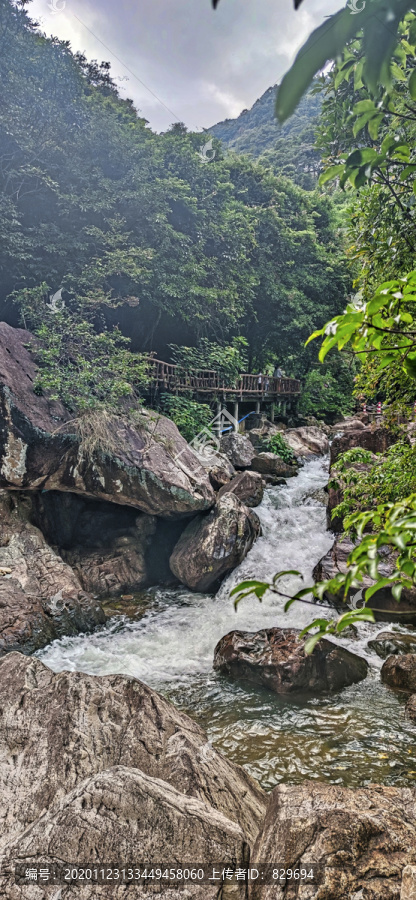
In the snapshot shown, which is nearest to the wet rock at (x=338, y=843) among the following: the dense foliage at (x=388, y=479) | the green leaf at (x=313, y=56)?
the dense foliage at (x=388, y=479)

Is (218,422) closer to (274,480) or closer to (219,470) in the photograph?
(274,480)

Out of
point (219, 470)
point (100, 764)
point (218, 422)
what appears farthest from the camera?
point (218, 422)

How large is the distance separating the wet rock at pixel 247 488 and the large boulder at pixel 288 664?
16.8ft

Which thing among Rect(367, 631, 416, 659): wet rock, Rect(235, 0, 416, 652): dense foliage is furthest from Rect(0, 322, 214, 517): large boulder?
Rect(235, 0, 416, 652): dense foliage

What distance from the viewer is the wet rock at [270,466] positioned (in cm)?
1354

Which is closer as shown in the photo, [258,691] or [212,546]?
[258,691]

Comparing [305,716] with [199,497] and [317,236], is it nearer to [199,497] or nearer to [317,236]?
[199,497]

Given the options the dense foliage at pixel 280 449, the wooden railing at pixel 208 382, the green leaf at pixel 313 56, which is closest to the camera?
the green leaf at pixel 313 56

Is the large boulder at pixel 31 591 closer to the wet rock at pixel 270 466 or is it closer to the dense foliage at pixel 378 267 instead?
the dense foliage at pixel 378 267

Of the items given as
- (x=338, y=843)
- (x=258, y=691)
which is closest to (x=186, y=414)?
(x=258, y=691)

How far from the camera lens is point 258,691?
5395 millimetres

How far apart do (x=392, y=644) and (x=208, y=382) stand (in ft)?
33.6

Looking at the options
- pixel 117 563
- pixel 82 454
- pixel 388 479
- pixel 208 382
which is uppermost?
pixel 208 382

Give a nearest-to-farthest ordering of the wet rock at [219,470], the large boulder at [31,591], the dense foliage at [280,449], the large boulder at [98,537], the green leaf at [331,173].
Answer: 1. the green leaf at [331,173]
2. the large boulder at [31,591]
3. the large boulder at [98,537]
4. the wet rock at [219,470]
5. the dense foliage at [280,449]
